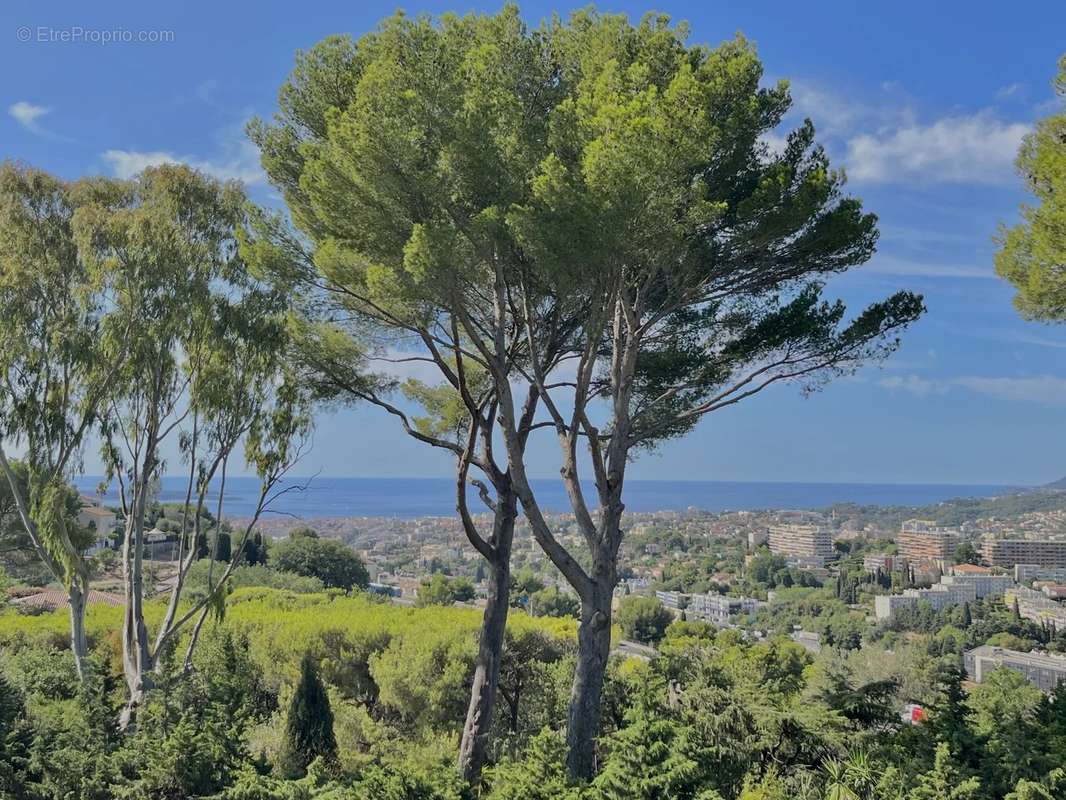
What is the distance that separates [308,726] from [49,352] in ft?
14.1

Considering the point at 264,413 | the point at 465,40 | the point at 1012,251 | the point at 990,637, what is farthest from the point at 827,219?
the point at 990,637

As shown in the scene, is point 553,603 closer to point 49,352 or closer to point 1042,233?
point 49,352

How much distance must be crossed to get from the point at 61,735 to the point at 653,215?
5806mm

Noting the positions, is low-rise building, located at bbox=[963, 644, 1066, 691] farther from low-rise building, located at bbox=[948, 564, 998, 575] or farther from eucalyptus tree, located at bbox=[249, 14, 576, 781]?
low-rise building, located at bbox=[948, 564, 998, 575]

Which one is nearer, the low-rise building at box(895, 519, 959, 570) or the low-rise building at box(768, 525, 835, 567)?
the low-rise building at box(895, 519, 959, 570)

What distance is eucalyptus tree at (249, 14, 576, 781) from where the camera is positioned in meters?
5.49

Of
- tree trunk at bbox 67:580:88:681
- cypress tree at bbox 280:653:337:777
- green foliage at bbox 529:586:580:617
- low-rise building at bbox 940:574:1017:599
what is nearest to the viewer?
tree trunk at bbox 67:580:88:681

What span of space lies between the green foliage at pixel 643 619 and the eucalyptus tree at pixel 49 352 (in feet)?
62.0

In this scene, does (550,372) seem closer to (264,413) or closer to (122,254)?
(264,413)

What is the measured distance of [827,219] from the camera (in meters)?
6.34

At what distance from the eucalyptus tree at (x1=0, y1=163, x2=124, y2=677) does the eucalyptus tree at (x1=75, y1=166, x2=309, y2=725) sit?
252 mm

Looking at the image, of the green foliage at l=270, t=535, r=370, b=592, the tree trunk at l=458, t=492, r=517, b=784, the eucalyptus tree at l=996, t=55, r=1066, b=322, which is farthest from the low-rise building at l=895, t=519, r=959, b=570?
the tree trunk at l=458, t=492, r=517, b=784

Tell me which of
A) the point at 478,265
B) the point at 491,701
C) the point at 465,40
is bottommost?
the point at 491,701

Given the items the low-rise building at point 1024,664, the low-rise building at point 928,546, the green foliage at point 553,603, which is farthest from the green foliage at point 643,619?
the low-rise building at point 928,546
